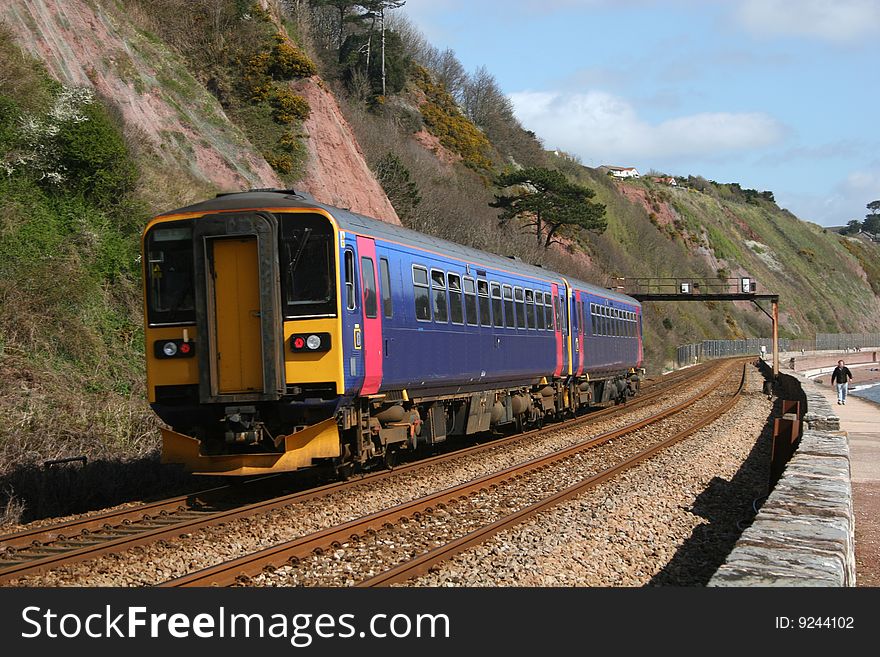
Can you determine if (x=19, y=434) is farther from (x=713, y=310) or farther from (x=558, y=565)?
(x=713, y=310)

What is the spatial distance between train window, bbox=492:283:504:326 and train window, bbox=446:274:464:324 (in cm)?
171

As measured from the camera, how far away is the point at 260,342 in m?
10.5

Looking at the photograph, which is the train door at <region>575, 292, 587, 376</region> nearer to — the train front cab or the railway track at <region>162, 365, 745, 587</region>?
the railway track at <region>162, 365, 745, 587</region>

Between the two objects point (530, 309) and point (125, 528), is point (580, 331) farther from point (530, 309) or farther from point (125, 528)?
point (125, 528)

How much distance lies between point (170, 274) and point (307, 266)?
5.37 feet

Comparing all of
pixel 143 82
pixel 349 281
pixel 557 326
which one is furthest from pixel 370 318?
pixel 143 82

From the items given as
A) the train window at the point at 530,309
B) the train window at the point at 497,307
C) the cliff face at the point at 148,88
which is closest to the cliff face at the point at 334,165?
the cliff face at the point at 148,88

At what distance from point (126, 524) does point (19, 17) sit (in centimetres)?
1859

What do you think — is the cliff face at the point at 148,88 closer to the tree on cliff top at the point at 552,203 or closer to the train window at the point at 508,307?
the train window at the point at 508,307

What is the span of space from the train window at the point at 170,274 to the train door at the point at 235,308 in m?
0.41

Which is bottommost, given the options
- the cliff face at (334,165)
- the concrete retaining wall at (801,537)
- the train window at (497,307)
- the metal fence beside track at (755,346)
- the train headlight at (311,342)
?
the concrete retaining wall at (801,537)

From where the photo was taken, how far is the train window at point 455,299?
14.5 meters

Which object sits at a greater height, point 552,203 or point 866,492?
point 552,203
